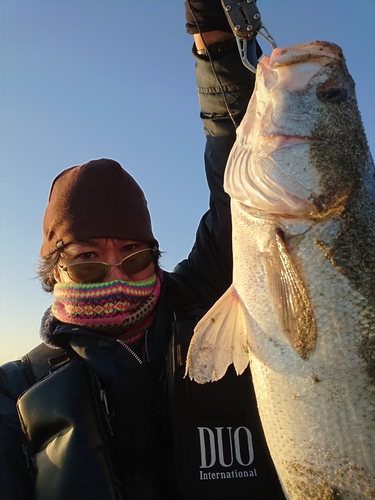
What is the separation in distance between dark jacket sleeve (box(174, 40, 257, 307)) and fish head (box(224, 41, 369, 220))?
504mm

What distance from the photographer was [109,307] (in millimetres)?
3406

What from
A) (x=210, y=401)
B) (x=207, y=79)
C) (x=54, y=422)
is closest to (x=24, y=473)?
(x=54, y=422)

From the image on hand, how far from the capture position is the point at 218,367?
8.14ft

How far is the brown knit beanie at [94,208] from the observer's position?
363 centimetres

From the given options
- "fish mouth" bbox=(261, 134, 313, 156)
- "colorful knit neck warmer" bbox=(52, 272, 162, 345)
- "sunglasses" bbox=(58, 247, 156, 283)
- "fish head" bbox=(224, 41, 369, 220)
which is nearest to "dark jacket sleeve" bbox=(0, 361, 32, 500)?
"colorful knit neck warmer" bbox=(52, 272, 162, 345)

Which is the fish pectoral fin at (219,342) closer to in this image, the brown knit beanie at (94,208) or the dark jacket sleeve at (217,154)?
the dark jacket sleeve at (217,154)

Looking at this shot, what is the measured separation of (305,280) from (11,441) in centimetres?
210

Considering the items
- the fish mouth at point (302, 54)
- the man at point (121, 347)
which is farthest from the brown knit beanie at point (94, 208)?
the fish mouth at point (302, 54)

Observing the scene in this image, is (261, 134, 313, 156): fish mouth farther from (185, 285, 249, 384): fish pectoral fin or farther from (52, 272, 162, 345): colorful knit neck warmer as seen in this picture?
(52, 272, 162, 345): colorful knit neck warmer

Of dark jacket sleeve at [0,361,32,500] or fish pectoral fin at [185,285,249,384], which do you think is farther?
dark jacket sleeve at [0,361,32,500]

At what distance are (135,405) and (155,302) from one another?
81 centimetres

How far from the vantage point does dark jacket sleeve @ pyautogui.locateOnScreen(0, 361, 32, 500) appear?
2813 mm

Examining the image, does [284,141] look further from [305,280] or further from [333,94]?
[305,280]

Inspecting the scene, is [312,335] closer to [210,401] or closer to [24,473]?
[210,401]
